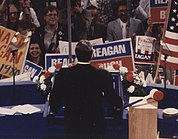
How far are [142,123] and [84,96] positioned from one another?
827 mm

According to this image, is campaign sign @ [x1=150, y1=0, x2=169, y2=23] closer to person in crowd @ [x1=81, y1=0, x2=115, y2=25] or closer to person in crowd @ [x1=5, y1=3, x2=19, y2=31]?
person in crowd @ [x1=81, y1=0, x2=115, y2=25]

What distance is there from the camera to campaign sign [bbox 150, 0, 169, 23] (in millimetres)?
7473

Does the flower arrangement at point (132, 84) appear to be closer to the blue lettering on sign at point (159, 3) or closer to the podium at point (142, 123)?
the podium at point (142, 123)

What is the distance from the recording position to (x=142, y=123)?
279 centimetres

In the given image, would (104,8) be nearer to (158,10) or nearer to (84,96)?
(158,10)

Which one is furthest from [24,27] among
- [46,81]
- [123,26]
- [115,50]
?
[46,81]

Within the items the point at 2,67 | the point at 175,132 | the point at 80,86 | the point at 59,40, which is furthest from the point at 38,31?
the point at 80,86

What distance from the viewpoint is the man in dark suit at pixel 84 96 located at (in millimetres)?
3514

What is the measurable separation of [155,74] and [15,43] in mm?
2463

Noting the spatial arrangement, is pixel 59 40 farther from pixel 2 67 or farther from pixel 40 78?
pixel 40 78

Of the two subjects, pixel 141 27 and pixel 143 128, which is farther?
pixel 141 27

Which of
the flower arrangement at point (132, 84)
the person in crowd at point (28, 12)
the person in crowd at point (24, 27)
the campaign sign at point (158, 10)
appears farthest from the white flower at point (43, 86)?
the campaign sign at point (158, 10)

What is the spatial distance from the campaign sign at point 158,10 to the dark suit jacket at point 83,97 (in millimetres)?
4162

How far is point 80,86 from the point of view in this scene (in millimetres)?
3547
